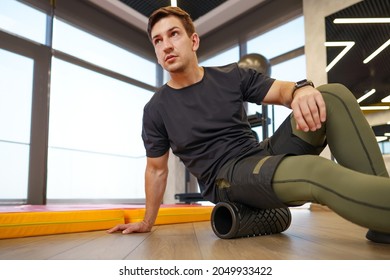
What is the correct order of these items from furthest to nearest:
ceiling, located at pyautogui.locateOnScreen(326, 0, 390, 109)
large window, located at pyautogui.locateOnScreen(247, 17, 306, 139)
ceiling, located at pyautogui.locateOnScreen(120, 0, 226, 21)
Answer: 1. ceiling, located at pyautogui.locateOnScreen(120, 0, 226, 21)
2. large window, located at pyautogui.locateOnScreen(247, 17, 306, 139)
3. ceiling, located at pyautogui.locateOnScreen(326, 0, 390, 109)

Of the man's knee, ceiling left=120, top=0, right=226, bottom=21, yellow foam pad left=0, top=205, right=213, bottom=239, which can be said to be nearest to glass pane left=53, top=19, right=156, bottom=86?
ceiling left=120, top=0, right=226, bottom=21

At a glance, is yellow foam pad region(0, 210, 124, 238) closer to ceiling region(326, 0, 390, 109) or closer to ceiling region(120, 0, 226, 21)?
ceiling region(326, 0, 390, 109)

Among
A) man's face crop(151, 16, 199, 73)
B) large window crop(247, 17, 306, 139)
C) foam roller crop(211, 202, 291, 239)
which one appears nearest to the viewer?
foam roller crop(211, 202, 291, 239)

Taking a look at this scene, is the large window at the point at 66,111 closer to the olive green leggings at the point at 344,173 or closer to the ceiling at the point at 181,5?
the ceiling at the point at 181,5

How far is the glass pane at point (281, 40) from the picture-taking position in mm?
4359

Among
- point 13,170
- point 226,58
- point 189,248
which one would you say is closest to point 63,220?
point 189,248

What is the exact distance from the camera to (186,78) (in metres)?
1.33

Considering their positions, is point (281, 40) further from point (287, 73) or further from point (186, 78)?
point (186, 78)

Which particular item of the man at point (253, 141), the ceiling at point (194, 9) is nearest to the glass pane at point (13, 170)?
the ceiling at point (194, 9)

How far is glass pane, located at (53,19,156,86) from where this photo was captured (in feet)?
14.5

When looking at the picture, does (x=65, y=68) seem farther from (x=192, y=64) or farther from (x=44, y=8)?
(x=192, y=64)

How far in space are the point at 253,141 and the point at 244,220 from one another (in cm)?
30
